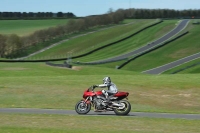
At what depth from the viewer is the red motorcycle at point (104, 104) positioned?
86.7 ft

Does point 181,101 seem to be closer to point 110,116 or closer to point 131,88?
point 131,88

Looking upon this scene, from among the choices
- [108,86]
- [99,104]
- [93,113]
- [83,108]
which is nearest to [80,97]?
[93,113]

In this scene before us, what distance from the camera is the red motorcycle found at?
26.4 meters

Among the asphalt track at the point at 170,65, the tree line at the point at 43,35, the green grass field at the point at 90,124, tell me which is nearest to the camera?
the green grass field at the point at 90,124

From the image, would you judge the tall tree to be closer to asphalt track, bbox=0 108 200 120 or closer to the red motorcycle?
asphalt track, bbox=0 108 200 120

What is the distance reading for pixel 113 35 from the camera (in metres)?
162

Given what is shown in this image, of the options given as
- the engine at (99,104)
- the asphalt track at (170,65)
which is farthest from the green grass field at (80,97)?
the asphalt track at (170,65)

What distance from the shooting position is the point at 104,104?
26812 mm

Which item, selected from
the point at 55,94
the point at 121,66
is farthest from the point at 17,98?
the point at 121,66

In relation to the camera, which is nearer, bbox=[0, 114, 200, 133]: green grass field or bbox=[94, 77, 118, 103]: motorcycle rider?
bbox=[0, 114, 200, 133]: green grass field

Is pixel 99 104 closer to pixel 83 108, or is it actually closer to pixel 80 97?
pixel 83 108

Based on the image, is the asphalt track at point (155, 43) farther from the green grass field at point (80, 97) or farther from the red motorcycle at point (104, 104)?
the red motorcycle at point (104, 104)

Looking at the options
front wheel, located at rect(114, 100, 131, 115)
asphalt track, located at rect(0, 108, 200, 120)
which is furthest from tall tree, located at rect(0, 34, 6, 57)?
front wheel, located at rect(114, 100, 131, 115)

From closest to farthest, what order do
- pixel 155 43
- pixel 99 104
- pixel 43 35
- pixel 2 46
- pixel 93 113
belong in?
pixel 99 104 → pixel 93 113 → pixel 155 43 → pixel 2 46 → pixel 43 35
